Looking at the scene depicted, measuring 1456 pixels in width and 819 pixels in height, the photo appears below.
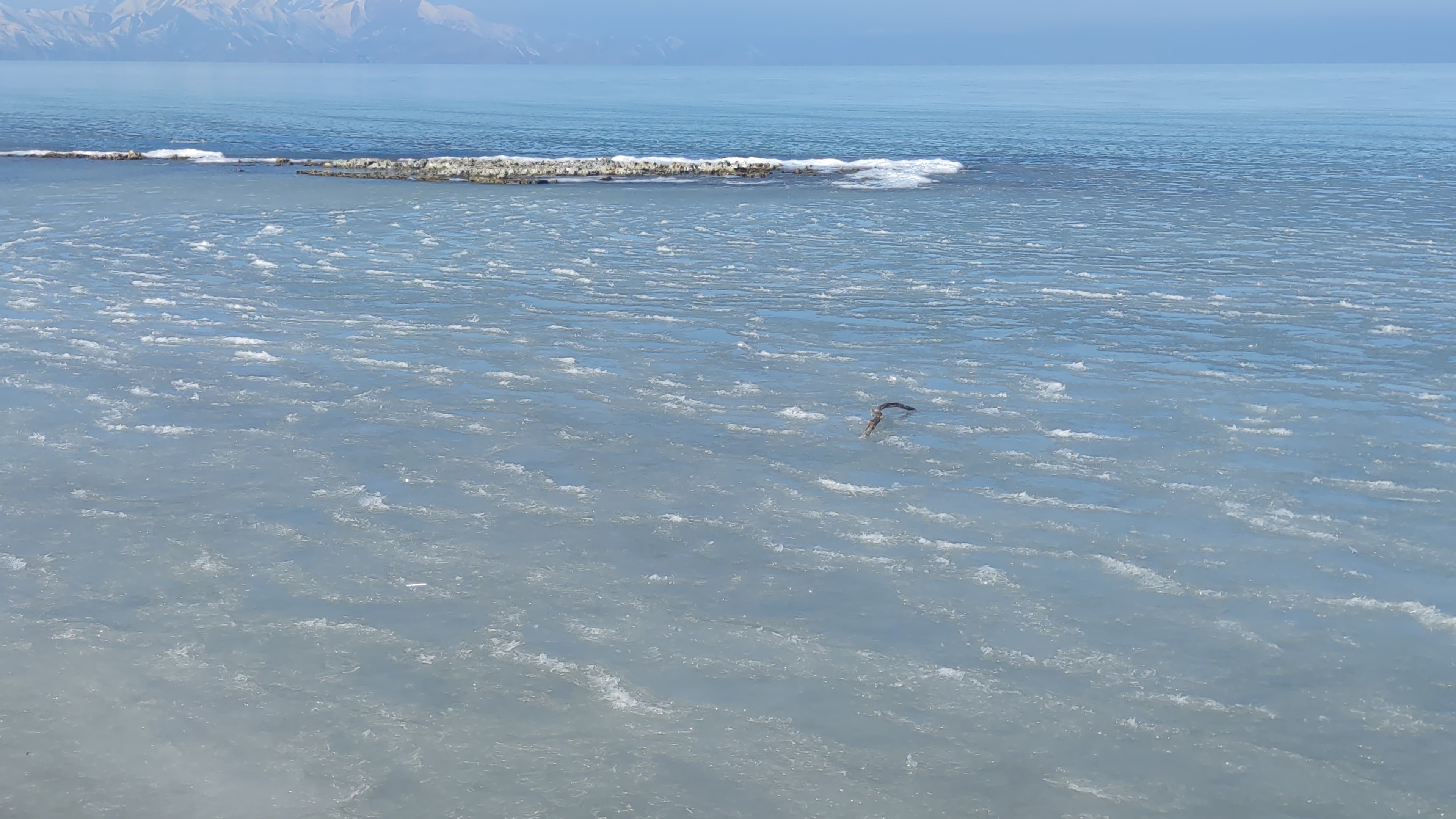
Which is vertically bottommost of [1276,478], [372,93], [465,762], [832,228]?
[465,762]

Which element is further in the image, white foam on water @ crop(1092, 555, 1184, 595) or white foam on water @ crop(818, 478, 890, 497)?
white foam on water @ crop(818, 478, 890, 497)

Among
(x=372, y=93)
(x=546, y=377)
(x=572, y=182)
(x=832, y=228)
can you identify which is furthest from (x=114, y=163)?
(x=372, y=93)

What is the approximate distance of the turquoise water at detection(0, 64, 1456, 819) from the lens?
766 cm

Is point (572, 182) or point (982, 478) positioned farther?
point (572, 182)

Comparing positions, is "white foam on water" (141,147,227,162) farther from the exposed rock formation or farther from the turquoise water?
Result: the turquoise water

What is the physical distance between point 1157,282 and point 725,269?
8336 mm

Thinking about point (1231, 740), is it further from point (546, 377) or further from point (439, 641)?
point (546, 377)

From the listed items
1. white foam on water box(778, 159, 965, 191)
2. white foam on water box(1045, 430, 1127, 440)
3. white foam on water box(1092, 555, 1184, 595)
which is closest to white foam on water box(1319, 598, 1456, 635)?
white foam on water box(1092, 555, 1184, 595)

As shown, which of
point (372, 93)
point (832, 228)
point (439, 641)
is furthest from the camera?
point (372, 93)

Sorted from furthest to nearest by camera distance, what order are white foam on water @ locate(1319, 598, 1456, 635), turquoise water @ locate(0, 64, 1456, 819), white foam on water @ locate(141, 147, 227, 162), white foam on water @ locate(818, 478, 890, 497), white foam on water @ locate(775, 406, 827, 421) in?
white foam on water @ locate(141, 147, 227, 162) → white foam on water @ locate(775, 406, 827, 421) → white foam on water @ locate(818, 478, 890, 497) → white foam on water @ locate(1319, 598, 1456, 635) → turquoise water @ locate(0, 64, 1456, 819)

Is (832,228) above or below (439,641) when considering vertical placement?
above

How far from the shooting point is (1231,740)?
310 inches

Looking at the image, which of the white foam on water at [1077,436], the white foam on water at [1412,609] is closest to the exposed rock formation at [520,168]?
the white foam on water at [1077,436]

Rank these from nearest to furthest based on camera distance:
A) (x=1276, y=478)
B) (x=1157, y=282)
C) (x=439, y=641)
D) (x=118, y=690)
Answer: (x=118, y=690) → (x=439, y=641) → (x=1276, y=478) → (x=1157, y=282)
